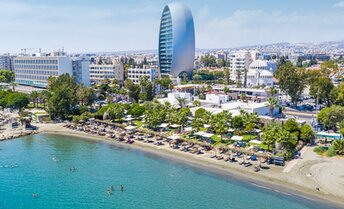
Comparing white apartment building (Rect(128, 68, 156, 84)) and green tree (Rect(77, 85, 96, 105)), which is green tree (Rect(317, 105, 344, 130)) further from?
white apartment building (Rect(128, 68, 156, 84))

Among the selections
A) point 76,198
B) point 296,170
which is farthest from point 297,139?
point 76,198

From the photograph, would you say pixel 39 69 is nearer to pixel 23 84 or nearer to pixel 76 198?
Answer: pixel 23 84

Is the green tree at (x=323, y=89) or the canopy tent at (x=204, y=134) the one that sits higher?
the green tree at (x=323, y=89)

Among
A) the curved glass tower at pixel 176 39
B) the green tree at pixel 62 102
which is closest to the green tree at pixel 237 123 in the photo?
the green tree at pixel 62 102

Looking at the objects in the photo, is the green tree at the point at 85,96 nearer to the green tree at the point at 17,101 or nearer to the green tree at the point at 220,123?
the green tree at the point at 17,101

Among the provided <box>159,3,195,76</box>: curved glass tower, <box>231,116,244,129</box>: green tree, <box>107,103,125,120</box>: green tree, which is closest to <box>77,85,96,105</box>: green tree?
<box>107,103,125,120</box>: green tree

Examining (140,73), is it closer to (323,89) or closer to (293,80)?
(293,80)
